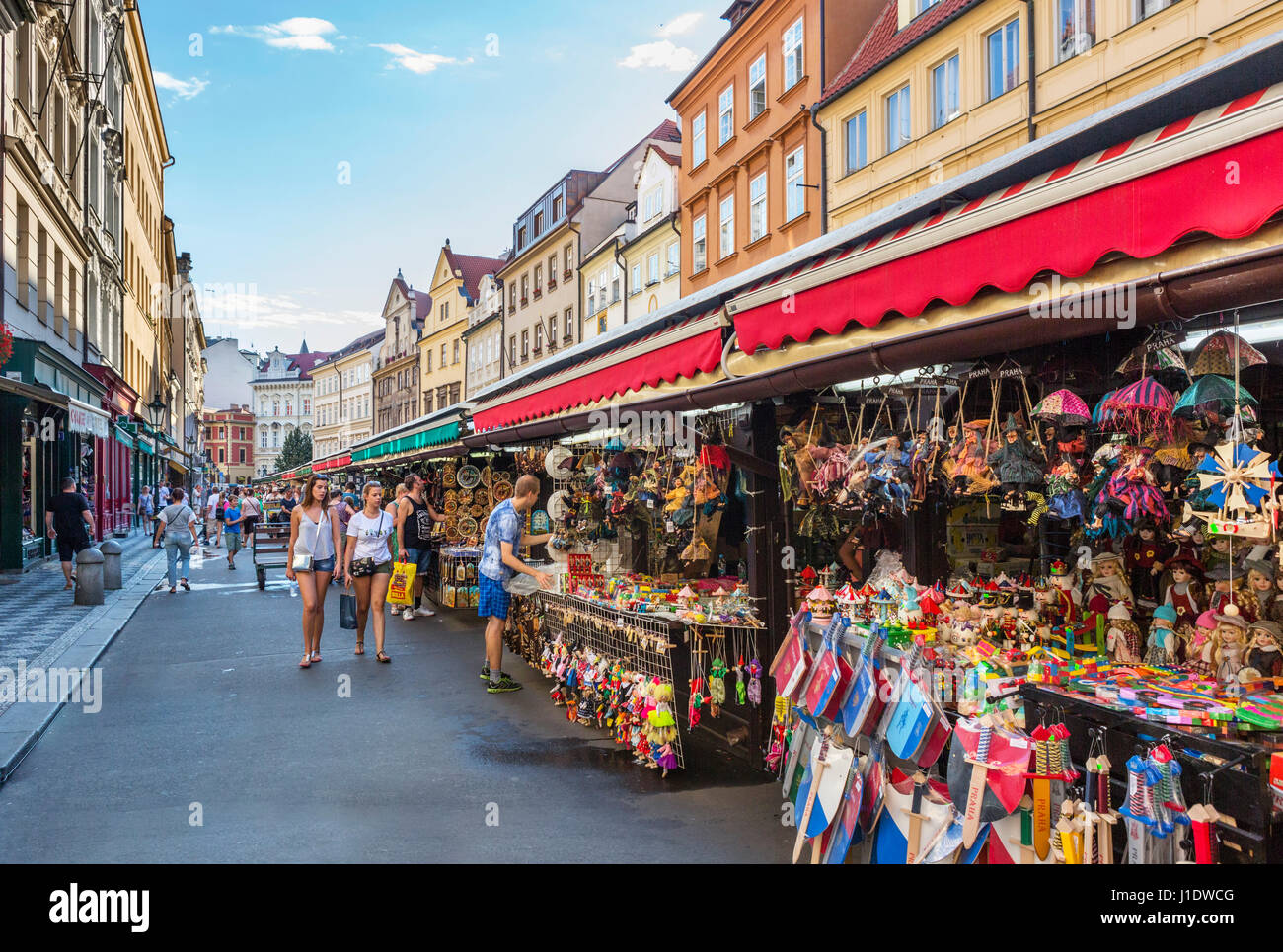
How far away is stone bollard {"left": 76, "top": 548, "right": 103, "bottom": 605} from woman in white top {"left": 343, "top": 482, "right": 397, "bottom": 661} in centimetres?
540

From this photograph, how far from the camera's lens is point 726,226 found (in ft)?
86.6

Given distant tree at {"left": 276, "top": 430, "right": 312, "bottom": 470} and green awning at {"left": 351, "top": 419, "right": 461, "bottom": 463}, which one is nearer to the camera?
green awning at {"left": 351, "top": 419, "right": 461, "bottom": 463}

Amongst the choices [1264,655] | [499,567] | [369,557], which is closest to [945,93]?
[369,557]

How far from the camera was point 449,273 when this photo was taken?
59000 millimetres

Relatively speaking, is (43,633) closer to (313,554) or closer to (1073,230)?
(313,554)

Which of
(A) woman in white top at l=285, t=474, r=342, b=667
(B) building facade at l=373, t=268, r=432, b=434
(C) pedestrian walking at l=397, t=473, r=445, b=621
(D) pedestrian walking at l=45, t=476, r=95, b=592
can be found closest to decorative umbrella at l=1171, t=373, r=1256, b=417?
(A) woman in white top at l=285, t=474, r=342, b=667

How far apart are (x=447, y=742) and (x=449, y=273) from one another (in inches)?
2212

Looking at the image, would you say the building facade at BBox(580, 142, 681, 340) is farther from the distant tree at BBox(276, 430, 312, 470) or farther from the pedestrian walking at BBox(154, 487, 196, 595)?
the distant tree at BBox(276, 430, 312, 470)

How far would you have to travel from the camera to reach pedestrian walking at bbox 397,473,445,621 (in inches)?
454

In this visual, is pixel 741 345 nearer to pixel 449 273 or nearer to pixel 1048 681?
pixel 1048 681

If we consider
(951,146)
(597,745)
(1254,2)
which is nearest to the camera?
(597,745)

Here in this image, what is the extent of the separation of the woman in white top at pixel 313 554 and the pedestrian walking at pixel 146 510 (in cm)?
2551

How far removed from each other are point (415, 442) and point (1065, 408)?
11778mm

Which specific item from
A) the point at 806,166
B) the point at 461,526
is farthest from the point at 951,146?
the point at 461,526
